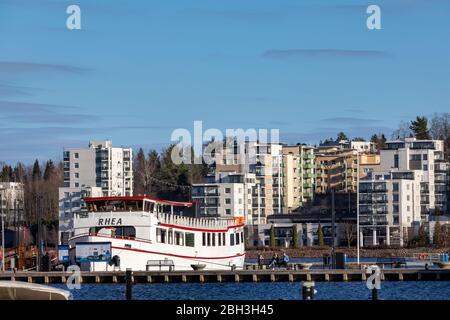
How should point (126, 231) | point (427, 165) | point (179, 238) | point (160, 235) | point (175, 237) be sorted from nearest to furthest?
point (126, 231) < point (160, 235) < point (175, 237) < point (179, 238) < point (427, 165)

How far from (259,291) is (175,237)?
1873 centimetres

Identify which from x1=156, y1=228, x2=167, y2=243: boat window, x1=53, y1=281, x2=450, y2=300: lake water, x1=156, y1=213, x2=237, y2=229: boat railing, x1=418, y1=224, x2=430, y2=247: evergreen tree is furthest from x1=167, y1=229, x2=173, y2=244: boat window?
x1=418, y1=224, x2=430, y2=247: evergreen tree

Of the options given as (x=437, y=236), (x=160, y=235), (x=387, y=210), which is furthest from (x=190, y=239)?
(x=387, y=210)

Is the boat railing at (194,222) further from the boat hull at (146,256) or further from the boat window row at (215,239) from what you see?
the boat hull at (146,256)

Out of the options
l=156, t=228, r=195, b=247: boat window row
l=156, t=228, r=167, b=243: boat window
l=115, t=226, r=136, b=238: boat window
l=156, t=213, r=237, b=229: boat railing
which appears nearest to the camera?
l=115, t=226, r=136, b=238: boat window

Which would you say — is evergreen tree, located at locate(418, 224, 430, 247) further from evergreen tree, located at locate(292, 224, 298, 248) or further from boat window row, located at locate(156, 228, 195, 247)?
boat window row, located at locate(156, 228, 195, 247)

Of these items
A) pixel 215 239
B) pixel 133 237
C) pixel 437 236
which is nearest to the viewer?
pixel 133 237

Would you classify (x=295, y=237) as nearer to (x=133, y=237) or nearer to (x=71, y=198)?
(x=71, y=198)

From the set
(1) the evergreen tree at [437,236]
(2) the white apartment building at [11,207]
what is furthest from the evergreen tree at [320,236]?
(2) the white apartment building at [11,207]

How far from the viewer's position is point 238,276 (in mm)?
71938

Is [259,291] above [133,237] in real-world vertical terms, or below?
below

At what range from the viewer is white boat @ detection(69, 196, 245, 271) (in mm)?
76250

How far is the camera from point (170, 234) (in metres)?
81.1

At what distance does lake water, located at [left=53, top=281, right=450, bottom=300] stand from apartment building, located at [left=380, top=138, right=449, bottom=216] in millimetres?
115955
